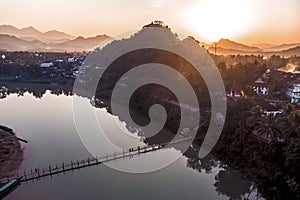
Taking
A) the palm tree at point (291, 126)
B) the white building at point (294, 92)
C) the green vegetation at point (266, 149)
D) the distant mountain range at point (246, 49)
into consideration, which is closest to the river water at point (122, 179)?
the green vegetation at point (266, 149)

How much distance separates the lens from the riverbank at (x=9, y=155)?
10484 mm

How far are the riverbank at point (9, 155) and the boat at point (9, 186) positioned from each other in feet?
2.30

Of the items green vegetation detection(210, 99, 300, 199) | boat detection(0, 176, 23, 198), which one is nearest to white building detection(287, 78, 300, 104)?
green vegetation detection(210, 99, 300, 199)

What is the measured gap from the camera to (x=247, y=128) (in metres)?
11.7

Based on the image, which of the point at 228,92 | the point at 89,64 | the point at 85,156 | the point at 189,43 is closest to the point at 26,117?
the point at 85,156

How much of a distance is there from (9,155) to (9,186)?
299cm

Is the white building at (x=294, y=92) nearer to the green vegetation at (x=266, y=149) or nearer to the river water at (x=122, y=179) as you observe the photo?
the green vegetation at (x=266, y=149)

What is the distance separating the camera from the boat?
885 cm

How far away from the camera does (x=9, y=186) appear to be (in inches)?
360

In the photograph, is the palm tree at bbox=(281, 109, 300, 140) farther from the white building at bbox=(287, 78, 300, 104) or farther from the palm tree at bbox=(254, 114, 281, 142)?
the white building at bbox=(287, 78, 300, 104)

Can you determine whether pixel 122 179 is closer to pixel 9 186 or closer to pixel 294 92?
pixel 9 186

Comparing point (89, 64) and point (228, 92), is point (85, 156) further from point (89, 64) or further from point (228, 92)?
point (89, 64)

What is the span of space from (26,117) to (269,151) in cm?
1460

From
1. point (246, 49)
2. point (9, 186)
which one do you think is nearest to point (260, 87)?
point (9, 186)
